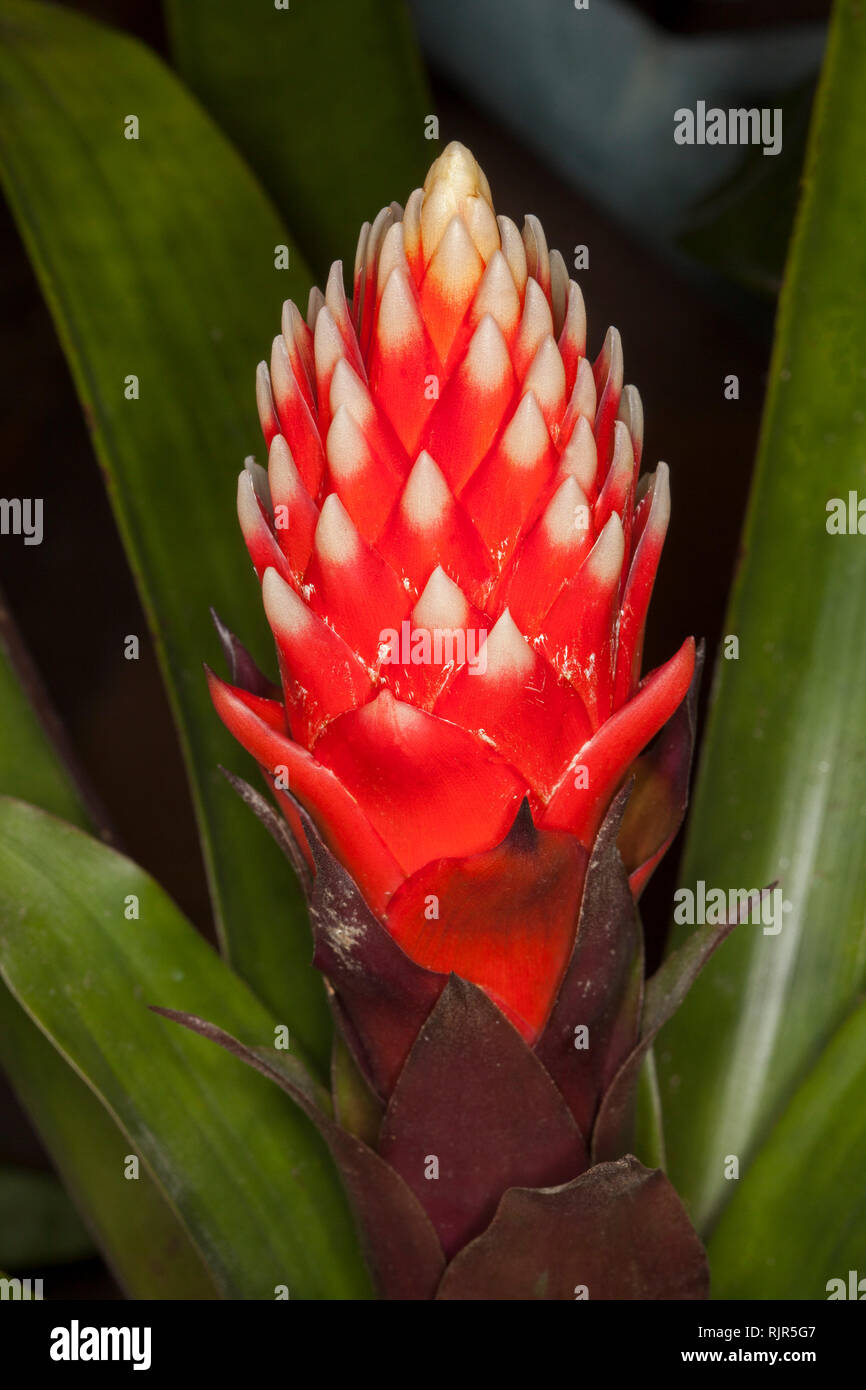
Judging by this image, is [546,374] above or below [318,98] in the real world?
below

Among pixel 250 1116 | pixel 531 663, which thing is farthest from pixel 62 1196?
pixel 531 663

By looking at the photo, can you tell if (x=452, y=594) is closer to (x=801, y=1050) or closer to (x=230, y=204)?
(x=801, y=1050)

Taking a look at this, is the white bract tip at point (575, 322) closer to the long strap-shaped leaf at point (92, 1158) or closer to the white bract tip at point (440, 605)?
the white bract tip at point (440, 605)

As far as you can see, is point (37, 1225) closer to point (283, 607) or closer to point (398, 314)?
point (283, 607)

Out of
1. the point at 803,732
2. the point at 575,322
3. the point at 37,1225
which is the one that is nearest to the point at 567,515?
the point at 575,322

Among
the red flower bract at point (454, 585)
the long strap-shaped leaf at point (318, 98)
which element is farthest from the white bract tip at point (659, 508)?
the long strap-shaped leaf at point (318, 98)

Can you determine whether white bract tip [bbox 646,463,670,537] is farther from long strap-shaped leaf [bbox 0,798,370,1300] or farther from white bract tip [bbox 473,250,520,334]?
long strap-shaped leaf [bbox 0,798,370,1300]

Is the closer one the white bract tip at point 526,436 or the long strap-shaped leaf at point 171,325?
the white bract tip at point 526,436
